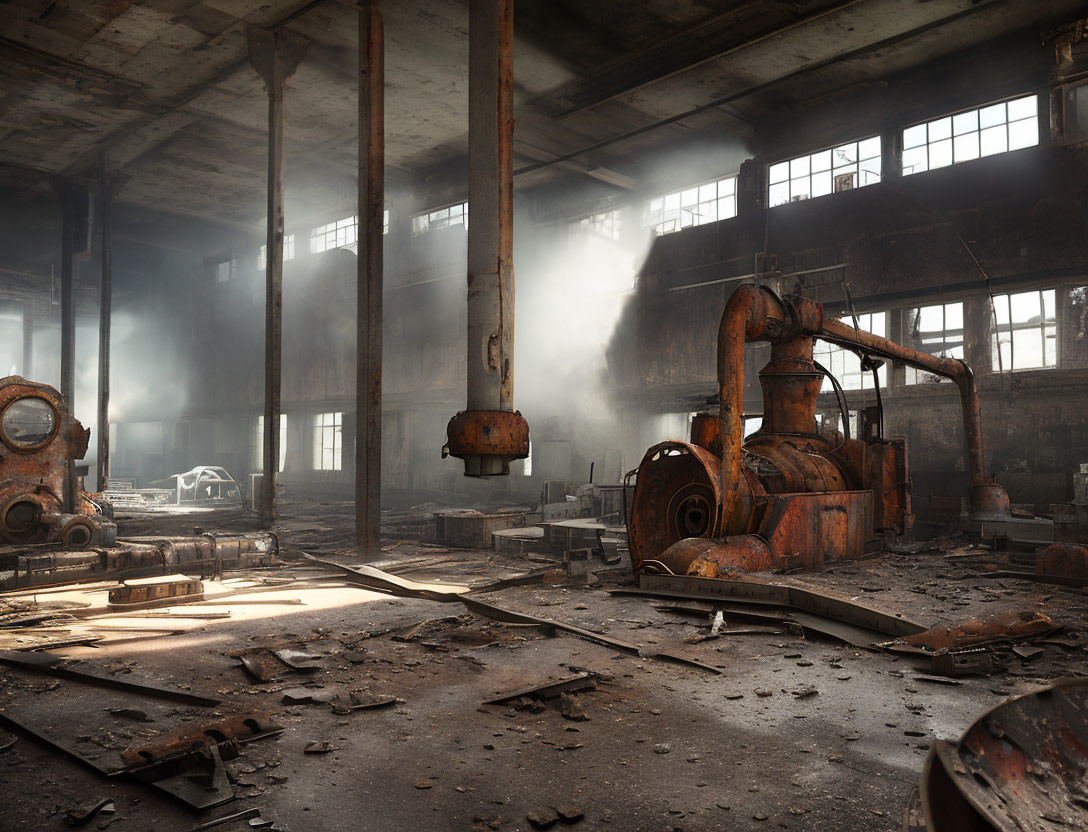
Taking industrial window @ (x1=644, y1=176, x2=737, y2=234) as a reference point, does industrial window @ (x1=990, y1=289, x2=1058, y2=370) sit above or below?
below

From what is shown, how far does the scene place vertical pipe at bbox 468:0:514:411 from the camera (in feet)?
22.6

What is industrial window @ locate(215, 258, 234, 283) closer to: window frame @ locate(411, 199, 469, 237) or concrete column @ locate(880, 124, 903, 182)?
window frame @ locate(411, 199, 469, 237)

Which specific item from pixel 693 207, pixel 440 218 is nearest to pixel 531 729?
pixel 693 207

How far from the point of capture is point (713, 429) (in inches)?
334

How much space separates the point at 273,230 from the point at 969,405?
10.9 m

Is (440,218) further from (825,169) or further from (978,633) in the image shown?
(978,633)

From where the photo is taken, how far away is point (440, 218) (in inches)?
815

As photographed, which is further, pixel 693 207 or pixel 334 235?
pixel 334 235

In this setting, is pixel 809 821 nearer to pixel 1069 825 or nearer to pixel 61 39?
pixel 1069 825

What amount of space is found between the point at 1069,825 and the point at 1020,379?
1166 centimetres

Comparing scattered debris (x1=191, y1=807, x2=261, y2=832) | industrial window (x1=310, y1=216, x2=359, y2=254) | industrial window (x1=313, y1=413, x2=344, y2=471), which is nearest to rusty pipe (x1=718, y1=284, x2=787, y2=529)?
scattered debris (x1=191, y1=807, x2=261, y2=832)

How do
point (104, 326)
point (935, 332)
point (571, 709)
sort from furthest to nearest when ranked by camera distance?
point (104, 326)
point (935, 332)
point (571, 709)

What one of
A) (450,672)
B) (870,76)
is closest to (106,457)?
(450,672)

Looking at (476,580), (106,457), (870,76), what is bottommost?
(476,580)
